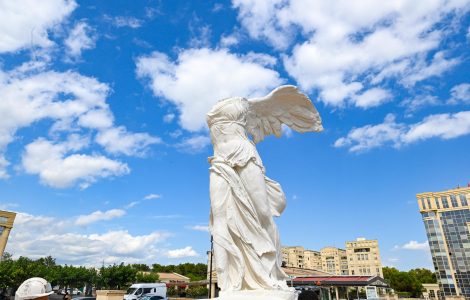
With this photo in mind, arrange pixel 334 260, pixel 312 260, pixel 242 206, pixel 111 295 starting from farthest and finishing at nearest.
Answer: pixel 334 260, pixel 312 260, pixel 111 295, pixel 242 206

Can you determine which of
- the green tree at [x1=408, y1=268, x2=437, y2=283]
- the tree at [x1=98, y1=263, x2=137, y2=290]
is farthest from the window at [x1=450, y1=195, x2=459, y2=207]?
the tree at [x1=98, y1=263, x2=137, y2=290]

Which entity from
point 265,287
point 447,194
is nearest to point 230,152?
point 265,287

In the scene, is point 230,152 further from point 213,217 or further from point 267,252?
point 267,252

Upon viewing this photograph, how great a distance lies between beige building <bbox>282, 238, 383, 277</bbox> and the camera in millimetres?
93125

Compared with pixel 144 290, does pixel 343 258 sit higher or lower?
higher

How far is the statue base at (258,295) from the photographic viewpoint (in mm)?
3927

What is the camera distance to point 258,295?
13.4 ft

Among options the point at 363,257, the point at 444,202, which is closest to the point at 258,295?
the point at 444,202

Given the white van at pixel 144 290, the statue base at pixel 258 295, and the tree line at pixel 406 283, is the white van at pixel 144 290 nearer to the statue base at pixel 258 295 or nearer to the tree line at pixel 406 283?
the statue base at pixel 258 295

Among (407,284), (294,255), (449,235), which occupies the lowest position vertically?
(407,284)

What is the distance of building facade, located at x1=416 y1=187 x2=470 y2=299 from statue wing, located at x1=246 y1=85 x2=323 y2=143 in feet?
180

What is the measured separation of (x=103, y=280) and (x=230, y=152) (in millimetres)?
49569

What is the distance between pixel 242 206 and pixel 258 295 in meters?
1.25

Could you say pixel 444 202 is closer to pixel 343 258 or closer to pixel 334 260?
pixel 334 260
